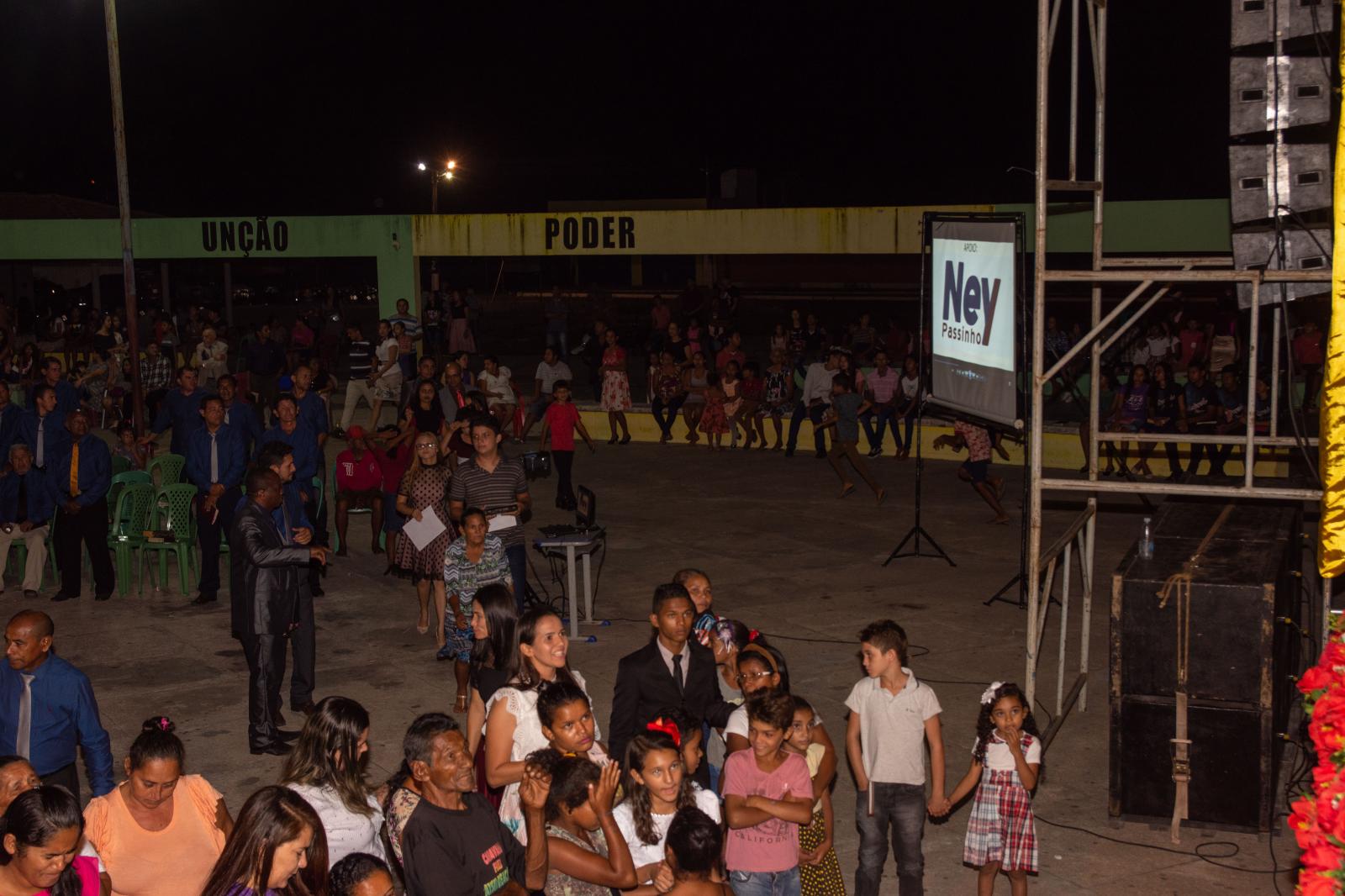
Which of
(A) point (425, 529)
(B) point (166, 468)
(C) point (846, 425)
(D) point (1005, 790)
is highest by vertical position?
(C) point (846, 425)

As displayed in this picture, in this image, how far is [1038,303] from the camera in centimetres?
725

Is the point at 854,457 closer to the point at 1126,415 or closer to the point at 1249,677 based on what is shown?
the point at 1126,415

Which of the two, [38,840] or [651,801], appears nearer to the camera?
[38,840]

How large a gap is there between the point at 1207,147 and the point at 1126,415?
37.5 meters

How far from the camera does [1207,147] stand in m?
49.9

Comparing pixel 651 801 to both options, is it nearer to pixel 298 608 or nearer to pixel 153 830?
pixel 153 830

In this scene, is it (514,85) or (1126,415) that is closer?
(1126,415)

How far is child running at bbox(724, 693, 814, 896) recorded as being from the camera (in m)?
5.35

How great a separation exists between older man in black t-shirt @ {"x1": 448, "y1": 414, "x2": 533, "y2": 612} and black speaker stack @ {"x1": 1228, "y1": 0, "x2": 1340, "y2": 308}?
508cm

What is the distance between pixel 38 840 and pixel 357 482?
8.51 m

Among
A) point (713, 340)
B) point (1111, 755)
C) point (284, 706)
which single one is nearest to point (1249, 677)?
point (1111, 755)

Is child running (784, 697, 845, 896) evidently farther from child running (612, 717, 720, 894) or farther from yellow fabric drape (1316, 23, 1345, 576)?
yellow fabric drape (1316, 23, 1345, 576)

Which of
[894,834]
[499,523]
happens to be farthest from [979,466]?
[894,834]

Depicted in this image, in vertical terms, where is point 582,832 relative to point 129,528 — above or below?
below
